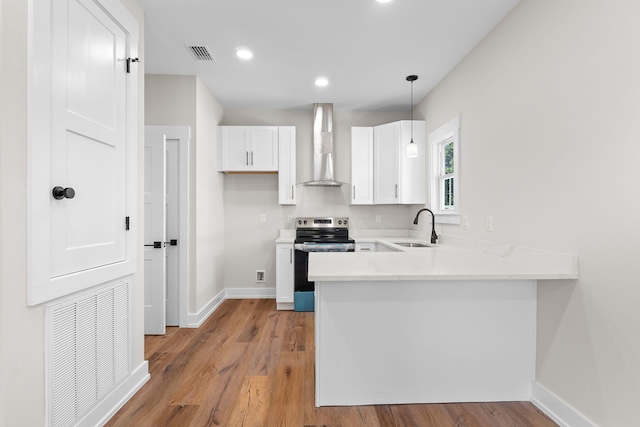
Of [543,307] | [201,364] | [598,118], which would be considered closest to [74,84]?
[201,364]

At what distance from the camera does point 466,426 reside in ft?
5.65

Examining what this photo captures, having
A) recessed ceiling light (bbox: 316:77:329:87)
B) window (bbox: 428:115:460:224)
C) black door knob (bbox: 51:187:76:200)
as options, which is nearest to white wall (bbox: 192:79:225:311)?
recessed ceiling light (bbox: 316:77:329:87)

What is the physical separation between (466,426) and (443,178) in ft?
7.93

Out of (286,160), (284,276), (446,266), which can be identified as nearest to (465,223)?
(446,266)

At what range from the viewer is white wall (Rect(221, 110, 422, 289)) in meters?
4.40

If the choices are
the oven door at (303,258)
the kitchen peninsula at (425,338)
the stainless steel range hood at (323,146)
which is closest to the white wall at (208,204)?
the oven door at (303,258)

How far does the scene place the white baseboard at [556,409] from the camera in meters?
1.64

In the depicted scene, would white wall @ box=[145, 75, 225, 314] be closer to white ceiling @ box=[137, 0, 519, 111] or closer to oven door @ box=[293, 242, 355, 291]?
white ceiling @ box=[137, 0, 519, 111]

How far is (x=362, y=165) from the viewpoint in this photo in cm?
420

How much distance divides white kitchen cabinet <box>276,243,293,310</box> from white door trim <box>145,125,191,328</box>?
3.46 ft

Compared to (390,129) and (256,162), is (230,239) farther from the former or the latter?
(390,129)

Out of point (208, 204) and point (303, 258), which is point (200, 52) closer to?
point (208, 204)

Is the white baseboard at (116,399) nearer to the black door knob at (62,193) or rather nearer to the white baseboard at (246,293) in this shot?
the black door knob at (62,193)

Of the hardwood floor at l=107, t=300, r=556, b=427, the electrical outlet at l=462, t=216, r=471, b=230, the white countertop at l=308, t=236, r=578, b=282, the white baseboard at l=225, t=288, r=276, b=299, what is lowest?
the hardwood floor at l=107, t=300, r=556, b=427
